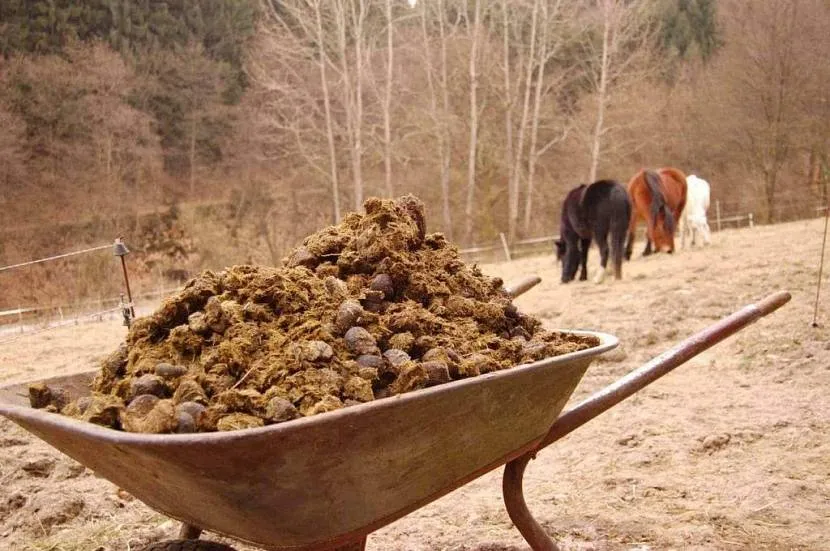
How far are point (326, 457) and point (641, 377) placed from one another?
1068 mm

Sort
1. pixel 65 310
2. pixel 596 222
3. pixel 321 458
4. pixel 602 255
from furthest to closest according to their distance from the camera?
pixel 602 255 → pixel 596 222 → pixel 65 310 → pixel 321 458

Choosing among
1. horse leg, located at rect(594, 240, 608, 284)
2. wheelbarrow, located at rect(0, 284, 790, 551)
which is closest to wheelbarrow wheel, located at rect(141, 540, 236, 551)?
wheelbarrow, located at rect(0, 284, 790, 551)

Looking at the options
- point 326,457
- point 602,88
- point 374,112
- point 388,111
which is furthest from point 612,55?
point 326,457

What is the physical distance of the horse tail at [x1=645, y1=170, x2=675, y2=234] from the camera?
954 centimetres

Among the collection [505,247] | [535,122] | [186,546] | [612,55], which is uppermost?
[612,55]

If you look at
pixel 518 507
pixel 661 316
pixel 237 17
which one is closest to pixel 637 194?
pixel 661 316

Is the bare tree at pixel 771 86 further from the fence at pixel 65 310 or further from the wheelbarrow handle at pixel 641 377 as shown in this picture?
the wheelbarrow handle at pixel 641 377

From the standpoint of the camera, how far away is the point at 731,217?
15.5m

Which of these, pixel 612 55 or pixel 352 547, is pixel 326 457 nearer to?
pixel 352 547

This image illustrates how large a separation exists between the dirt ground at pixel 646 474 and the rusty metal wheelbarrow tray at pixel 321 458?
93 centimetres

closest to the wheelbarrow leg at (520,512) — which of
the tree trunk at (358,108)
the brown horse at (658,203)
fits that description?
the brown horse at (658,203)

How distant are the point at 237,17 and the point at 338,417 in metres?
9.76

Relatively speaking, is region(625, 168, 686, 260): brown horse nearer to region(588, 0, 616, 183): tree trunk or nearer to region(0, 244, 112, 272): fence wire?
region(588, 0, 616, 183): tree trunk

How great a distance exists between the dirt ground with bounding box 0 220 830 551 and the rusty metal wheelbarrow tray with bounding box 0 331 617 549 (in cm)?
93
